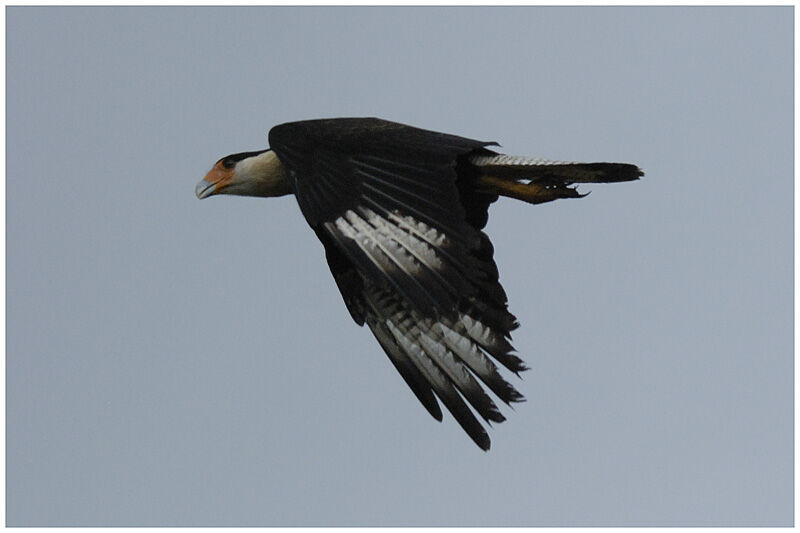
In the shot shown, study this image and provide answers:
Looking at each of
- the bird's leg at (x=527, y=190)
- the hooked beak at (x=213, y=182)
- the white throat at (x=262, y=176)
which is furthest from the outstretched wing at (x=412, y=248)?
the hooked beak at (x=213, y=182)

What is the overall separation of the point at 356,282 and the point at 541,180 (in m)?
1.48

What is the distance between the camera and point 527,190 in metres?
9.52

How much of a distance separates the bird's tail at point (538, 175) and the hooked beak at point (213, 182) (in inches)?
72.2

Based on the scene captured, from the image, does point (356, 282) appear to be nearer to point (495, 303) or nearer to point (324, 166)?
point (495, 303)

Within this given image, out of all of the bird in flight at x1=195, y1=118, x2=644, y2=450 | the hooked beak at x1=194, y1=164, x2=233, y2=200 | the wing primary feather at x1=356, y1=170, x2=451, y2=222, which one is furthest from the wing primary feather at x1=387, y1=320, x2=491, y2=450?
the wing primary feather at x1=356, y1=170, x2=451, y2=222

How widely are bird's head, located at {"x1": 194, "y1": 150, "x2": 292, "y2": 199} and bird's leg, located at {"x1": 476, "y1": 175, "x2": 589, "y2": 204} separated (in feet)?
4.78

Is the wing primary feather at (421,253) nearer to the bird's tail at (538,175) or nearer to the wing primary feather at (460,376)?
the bird's tail at (538,175)

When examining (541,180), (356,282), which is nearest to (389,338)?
(356,282)

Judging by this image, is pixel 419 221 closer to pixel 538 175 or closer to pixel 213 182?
pixel 538 175

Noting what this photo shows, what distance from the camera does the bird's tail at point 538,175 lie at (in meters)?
9.20

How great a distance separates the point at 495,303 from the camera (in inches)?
394

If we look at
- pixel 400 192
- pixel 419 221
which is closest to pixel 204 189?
pixel 400 192

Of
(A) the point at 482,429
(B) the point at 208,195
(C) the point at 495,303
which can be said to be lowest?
(A) the point at 482,429

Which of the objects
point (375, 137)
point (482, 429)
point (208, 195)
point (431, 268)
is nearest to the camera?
point (431, 268)
